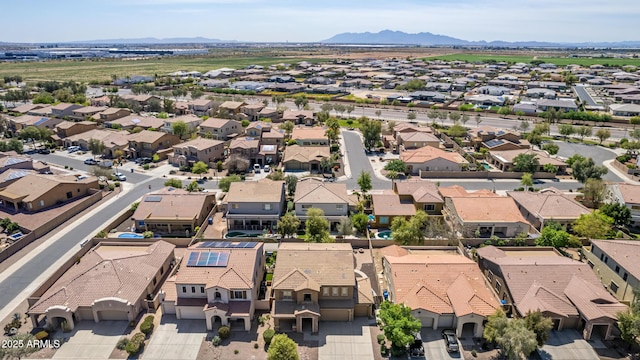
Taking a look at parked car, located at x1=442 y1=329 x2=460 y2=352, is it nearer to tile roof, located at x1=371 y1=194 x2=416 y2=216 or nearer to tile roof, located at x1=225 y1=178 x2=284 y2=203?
tile roof, located at x1=371 y1=194 x2=416 y2=216

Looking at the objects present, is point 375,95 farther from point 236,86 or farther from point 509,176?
point 509,176

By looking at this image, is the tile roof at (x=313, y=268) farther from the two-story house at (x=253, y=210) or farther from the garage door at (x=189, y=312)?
the two-story house at (x=253, y=210)

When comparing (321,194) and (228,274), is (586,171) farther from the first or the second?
(228,274)

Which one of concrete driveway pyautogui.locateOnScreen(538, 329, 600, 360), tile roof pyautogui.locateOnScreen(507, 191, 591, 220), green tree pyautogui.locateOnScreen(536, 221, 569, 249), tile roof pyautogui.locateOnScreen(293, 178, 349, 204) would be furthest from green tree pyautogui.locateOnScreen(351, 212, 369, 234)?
concrete driveway pyautogui.locateOnScreen(538, 329, 600, 360)

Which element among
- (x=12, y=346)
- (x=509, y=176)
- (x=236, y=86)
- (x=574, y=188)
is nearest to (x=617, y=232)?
(x=574, y=188)

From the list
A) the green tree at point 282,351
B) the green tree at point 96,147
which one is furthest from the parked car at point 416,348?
the green tree at point 96,147

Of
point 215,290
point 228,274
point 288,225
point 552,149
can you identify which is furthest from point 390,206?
point 552,149
